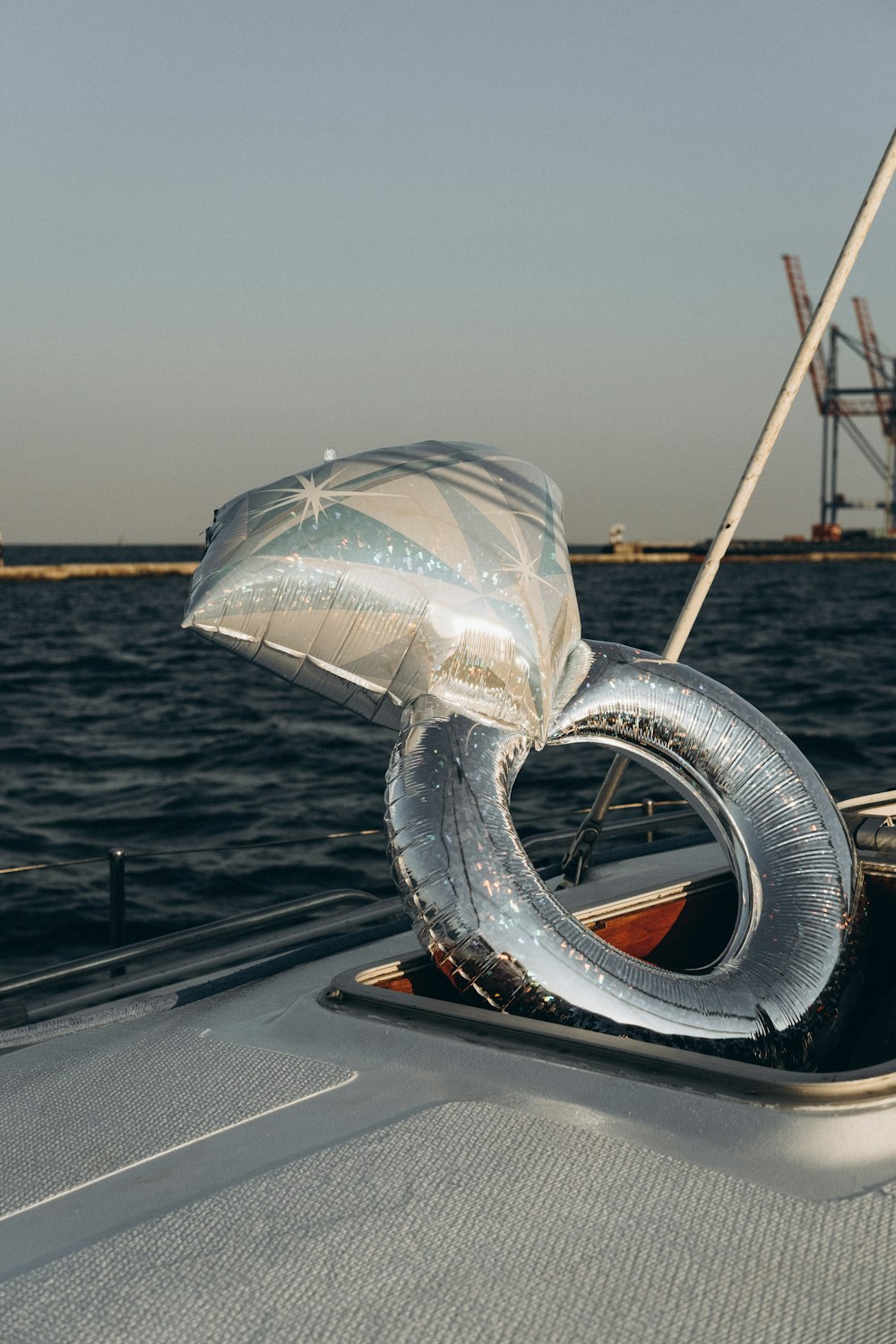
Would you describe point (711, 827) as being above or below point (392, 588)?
below

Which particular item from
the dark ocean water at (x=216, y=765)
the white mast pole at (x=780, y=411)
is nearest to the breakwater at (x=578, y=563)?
the dark ocean water at (x=216, y=765)

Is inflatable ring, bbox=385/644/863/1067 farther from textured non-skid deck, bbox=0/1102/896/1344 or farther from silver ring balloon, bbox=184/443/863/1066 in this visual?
textured non-skid deck, bbox=0/1102/896/1344

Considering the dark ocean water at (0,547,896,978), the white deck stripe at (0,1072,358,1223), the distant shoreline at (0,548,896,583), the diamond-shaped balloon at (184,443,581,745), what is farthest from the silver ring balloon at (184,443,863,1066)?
the distant shoreline at (0,548,896,583)

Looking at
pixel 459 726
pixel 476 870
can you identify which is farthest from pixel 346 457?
pixel 476 870

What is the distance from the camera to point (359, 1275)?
1511mm

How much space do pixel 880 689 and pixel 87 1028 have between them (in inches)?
644

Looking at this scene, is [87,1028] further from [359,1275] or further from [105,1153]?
[359,1275]

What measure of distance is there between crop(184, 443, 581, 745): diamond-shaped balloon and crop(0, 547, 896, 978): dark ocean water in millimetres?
1703

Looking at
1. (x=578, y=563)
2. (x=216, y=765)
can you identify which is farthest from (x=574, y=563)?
(x=216, y=765)

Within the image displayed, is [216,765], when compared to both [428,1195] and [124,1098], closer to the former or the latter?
[124,1098]

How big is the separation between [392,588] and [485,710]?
0.32 m

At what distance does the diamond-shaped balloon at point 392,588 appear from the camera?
7.98ft

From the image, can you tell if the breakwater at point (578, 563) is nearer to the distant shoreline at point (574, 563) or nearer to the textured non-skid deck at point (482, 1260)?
the distant shoreline at point (574, 563)

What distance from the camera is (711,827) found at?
291 cm
